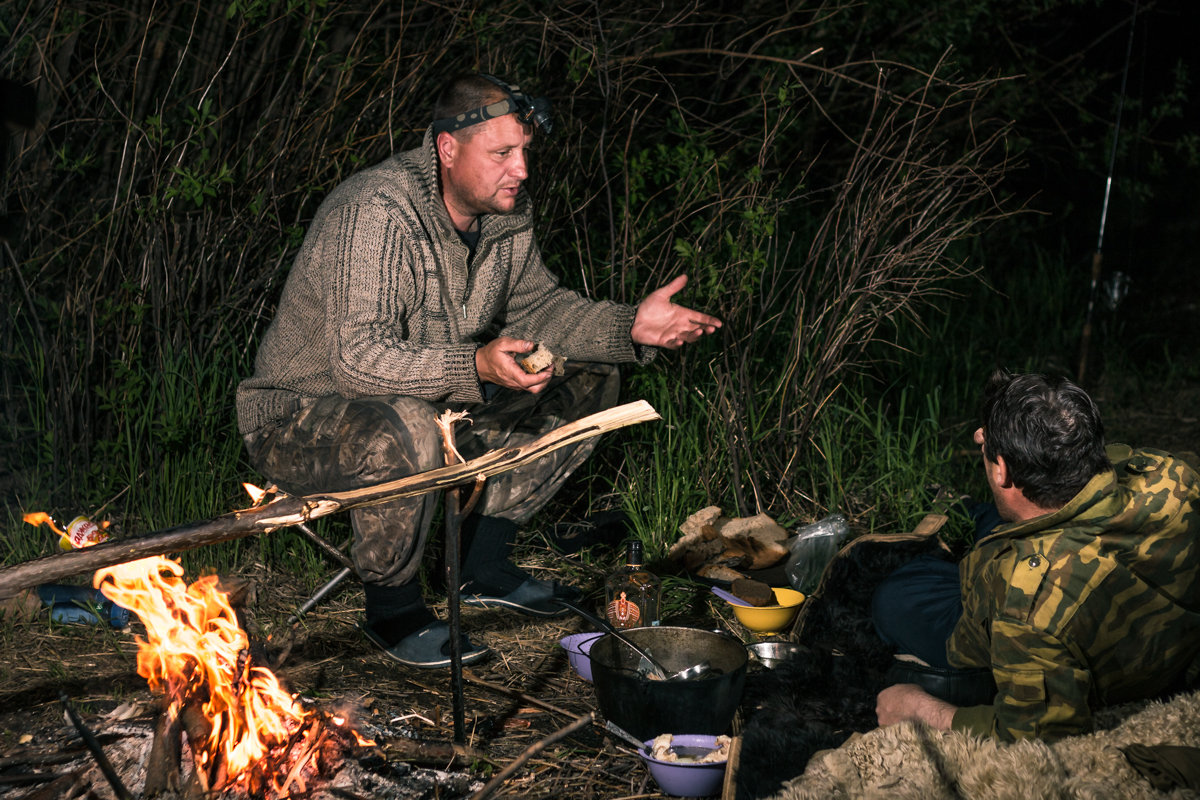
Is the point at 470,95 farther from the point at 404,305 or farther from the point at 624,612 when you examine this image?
the point at 624,612

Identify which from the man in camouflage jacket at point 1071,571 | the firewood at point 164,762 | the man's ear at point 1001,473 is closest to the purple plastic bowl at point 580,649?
the man in camouflage jacket at point 1071,571

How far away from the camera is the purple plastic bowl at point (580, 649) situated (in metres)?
3.47

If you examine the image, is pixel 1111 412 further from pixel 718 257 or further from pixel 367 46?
pixel 367 46

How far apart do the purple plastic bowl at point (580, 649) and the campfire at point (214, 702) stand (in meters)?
0.83

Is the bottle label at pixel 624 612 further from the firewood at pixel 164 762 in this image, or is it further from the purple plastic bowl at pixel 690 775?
the firewood at pixel 164 762

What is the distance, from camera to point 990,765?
222cm

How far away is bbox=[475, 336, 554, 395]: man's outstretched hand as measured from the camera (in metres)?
3.34

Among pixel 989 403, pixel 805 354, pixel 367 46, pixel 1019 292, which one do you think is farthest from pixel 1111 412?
pixel 367 46

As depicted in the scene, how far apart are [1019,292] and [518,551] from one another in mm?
5051

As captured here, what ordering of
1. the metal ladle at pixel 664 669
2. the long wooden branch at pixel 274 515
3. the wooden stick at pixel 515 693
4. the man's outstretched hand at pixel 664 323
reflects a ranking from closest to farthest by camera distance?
the long wooden branch at pixel 274 515 < the metal ladle at pixel 664 669 < the wooden stick at pixel 515 693 < the man's outstretched hand at pixel 664 323

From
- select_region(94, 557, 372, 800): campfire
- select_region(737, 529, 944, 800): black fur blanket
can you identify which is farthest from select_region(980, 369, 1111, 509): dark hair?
select_region(94, 557, 372, 800): campfire

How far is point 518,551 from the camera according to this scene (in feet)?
15.2

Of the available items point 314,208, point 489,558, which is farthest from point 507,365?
point 314,208

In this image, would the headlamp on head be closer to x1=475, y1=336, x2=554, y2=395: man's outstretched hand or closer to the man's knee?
x1=475, y1=336, x2=554, y2=395: man's outstretched hand
